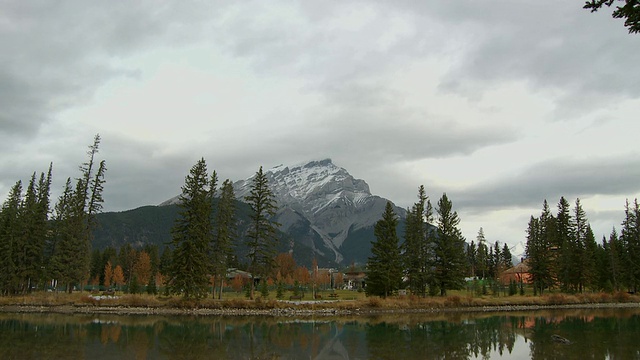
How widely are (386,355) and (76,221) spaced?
51231mm

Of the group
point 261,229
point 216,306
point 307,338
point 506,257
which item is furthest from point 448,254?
point 506,257

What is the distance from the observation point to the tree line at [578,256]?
3086 inches

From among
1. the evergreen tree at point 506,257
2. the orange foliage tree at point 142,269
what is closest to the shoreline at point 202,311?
the orange foliage tree at point 142,269

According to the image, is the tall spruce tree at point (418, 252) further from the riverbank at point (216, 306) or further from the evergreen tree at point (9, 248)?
the evergreen tree at point (9, 248)

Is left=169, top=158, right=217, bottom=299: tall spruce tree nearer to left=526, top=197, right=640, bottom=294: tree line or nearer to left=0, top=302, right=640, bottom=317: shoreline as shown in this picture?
left=0, top=302, right=640, bottom=317: shoreline

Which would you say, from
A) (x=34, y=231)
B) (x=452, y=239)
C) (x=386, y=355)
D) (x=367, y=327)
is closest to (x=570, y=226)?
(x=452, y=239)

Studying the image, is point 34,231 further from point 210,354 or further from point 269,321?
point 210,354

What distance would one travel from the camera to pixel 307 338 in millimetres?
31609

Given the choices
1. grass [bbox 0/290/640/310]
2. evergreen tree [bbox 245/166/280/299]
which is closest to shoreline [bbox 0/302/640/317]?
grass [bbox 0/290/640/310]

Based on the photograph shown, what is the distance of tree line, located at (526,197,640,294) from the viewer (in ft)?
257

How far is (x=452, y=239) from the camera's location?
71.0m

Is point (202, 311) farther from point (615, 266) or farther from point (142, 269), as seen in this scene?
point (615, 266)

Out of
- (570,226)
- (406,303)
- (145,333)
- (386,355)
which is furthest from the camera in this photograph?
(570,226)

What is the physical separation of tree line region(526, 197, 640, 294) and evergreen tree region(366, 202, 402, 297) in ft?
98.5
